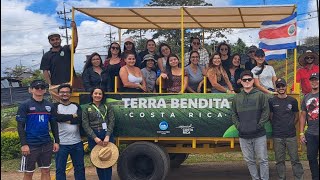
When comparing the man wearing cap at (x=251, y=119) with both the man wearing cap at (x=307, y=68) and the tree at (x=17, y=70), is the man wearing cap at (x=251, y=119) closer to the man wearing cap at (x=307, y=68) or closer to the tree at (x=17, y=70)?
the man wearing cap at (x=307, y=68)

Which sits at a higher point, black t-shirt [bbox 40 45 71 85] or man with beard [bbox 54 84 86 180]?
black t-shirt [bbox 40 45 71 85]

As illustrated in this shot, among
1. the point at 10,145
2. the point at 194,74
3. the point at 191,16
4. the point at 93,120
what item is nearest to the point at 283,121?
the point at 194,74

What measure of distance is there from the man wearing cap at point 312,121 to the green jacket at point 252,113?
0.52 m

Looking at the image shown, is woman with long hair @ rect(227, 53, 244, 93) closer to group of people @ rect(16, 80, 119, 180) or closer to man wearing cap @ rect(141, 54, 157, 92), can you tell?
man wearing cap @ rect(141, 54, 157, 92)

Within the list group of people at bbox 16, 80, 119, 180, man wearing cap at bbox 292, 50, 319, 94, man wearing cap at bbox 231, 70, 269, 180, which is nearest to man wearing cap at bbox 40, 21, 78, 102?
group of people at bbox 16, 80, 119, 180

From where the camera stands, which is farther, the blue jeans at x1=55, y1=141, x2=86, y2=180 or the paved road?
the paved road

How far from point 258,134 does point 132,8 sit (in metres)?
2.75

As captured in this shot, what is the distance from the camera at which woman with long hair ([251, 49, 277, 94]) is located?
22.6 ft

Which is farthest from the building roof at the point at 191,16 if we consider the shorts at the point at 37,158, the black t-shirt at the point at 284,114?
the shorts at the point at 37,158

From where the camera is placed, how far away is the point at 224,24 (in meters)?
8.80

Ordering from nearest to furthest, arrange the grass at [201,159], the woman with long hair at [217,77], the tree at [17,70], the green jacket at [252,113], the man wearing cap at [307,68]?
the green jacket at [252,113] < the woman with long hair at [217,77] < the man wearing cap at [307,68] < the grass at [201,159] < the tree at [17,70]

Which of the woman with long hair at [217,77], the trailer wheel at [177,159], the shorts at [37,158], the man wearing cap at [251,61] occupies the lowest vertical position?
the trailer wheel at [177,159]

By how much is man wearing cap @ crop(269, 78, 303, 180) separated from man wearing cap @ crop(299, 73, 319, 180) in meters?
0.15

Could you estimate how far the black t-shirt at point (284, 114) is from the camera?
652 cm
